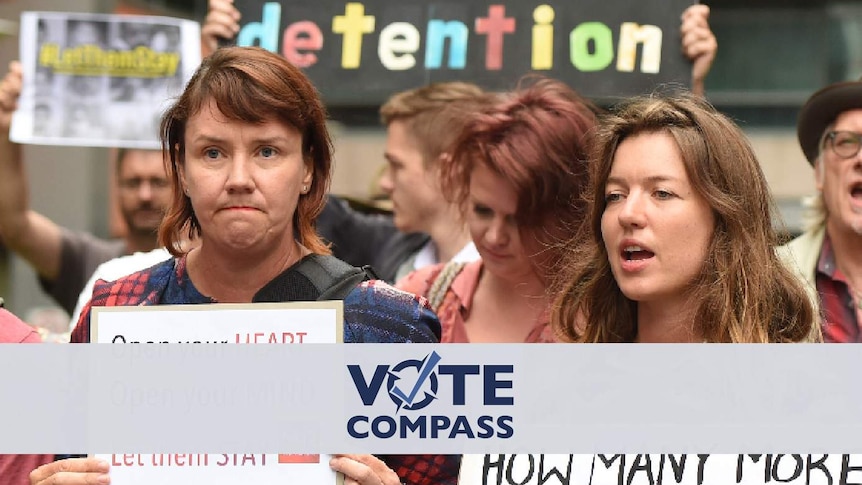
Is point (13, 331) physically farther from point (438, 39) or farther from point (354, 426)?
point (438, 39)

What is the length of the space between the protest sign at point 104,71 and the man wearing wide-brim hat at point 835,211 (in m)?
2.19

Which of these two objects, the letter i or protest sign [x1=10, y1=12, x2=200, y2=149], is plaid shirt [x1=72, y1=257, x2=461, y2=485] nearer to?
the letter i

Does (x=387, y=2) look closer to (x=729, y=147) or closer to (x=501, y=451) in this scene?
(x=729, y=147)

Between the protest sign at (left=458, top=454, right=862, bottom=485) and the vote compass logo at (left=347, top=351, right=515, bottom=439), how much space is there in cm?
8

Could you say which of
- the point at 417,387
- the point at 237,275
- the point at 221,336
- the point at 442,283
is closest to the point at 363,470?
the point at 417,387

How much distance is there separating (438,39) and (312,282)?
1925 mm

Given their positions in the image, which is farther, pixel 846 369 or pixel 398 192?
pixel 398 192

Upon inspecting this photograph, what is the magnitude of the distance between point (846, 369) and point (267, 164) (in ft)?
4.63

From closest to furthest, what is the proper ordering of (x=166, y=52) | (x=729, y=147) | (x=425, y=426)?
(x=425, y=426)
(x=729, y=147)
(x=166, y=52)

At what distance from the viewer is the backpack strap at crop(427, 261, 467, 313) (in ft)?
14.7

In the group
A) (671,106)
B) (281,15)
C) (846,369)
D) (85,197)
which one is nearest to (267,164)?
(671,106)

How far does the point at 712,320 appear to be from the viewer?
11.8 ft

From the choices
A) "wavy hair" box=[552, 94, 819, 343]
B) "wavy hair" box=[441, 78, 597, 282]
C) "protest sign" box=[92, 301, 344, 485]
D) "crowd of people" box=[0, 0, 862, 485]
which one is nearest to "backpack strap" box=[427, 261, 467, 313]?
"crowd of people" box=[0, 0, 862, 485]

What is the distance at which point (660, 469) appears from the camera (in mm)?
3443
